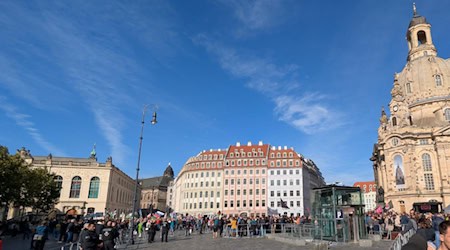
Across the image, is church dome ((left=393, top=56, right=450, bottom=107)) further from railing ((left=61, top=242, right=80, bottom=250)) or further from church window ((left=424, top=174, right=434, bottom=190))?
railing ((left=61, top=242, right=80, bottom=250))

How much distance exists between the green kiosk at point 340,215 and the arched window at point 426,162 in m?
50.2

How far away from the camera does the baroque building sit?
59219mm

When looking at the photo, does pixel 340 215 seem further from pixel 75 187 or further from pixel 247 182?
pixel 247 182

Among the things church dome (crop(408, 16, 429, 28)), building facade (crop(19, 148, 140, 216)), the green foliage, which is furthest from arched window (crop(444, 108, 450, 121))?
the green foliage

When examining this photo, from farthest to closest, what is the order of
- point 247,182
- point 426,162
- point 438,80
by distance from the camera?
point 247,182 → point 438,80 → point 426,162

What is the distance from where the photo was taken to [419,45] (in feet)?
271

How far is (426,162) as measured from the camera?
61656 mm

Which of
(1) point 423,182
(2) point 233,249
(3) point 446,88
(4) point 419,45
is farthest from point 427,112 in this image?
(2) point 233,249

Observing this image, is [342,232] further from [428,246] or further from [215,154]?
[215,154]

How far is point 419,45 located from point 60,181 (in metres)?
92.4

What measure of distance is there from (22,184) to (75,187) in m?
25.2

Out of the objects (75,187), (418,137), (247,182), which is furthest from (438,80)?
(75,187)

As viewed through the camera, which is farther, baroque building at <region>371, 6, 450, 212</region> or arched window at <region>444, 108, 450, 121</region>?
arched window at <region>444, 108, 450, 121</region>

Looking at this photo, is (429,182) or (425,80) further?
(425,80)
